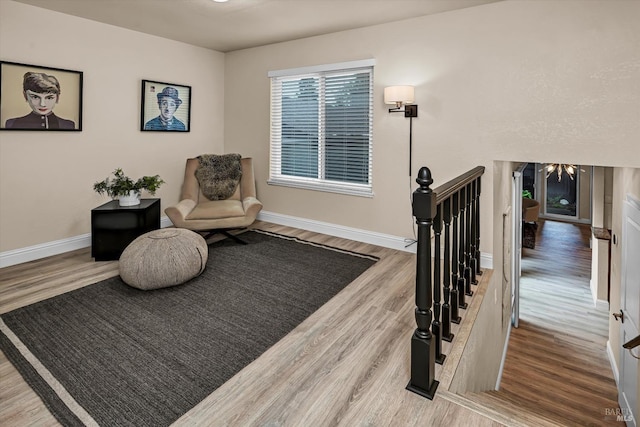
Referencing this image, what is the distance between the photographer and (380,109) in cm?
394

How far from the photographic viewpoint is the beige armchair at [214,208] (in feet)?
13.0

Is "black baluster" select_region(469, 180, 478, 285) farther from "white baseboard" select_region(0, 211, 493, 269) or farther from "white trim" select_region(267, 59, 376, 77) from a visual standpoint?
"white trim" select_region(267, 59, 376, 77)

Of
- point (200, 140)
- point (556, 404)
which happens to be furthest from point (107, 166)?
point (556, 404)

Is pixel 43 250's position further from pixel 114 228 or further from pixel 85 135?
pixel 85 135

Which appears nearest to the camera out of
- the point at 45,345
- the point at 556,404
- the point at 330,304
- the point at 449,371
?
the point at 449,371

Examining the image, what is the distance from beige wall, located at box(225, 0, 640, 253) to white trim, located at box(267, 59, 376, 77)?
73 millimetres

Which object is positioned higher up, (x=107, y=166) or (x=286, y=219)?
(x=107, y=166)

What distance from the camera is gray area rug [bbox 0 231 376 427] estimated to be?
1742mm

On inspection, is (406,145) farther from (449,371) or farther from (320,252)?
(449,371)

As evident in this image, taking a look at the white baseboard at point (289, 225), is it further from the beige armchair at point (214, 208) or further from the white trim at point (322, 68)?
the white trim at point (322, 68)

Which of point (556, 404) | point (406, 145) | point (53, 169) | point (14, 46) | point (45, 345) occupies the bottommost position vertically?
point (556, 404)

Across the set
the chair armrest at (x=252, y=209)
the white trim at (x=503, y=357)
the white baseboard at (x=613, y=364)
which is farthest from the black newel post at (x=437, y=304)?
the white baseboard at (x=613, y=364)

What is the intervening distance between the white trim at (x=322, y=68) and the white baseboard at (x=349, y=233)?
182cm

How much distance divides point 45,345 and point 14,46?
2.85m
